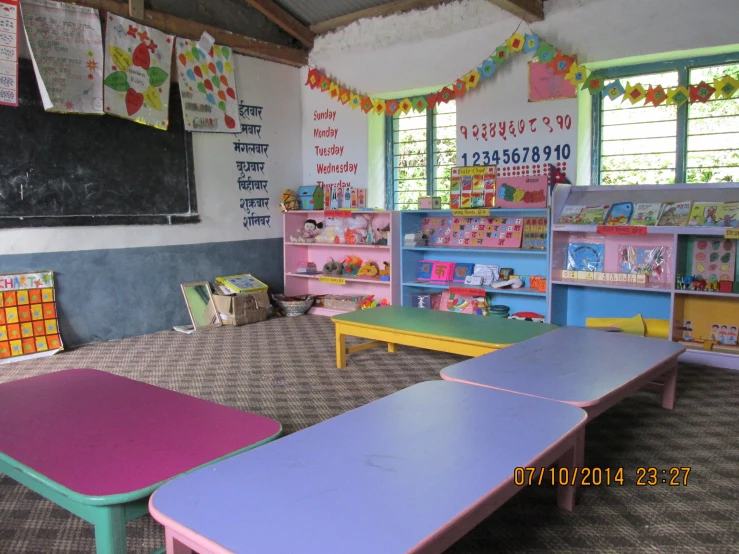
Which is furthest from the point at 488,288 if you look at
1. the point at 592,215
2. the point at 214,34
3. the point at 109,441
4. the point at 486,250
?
the point at 109,441

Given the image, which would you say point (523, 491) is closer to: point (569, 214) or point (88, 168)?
point (569, 214)

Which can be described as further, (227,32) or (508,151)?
(227,32)

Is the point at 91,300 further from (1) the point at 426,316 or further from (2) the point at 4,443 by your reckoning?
(2) the point at 4,443

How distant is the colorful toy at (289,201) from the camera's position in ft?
22.5

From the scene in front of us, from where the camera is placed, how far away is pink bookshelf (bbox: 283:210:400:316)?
6.17 meters

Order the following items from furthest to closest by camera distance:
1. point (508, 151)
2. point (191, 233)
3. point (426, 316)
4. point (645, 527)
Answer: point (191, 233) < point (508, 151) < point (426, 316) < point (645, 527)

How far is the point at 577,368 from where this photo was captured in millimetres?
2676

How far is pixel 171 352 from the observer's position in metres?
5.14

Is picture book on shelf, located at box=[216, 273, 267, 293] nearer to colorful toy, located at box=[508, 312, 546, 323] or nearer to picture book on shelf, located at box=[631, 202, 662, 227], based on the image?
colorful toy, located at box=[508, 312, 546, 323]

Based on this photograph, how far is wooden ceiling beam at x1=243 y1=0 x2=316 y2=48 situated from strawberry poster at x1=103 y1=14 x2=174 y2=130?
119cm

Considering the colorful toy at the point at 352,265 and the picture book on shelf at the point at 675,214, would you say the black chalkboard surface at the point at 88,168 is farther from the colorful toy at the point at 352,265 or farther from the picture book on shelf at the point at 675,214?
the picture book on shelf at the point at 675,214

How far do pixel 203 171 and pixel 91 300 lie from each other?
1.69 metres

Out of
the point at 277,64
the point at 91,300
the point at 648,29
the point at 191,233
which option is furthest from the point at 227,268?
the point at 648,29

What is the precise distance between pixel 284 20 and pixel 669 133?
13.7 feet
